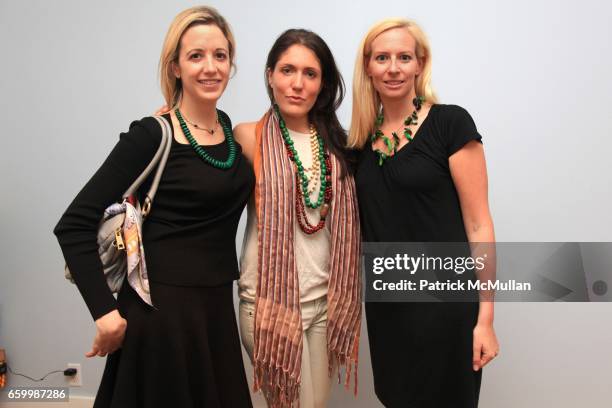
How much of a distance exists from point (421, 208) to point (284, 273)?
0.42m

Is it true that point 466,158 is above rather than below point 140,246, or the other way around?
above

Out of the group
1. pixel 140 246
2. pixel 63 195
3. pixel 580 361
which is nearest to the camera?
Answer: pixel 140 246

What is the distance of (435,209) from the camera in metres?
1.39

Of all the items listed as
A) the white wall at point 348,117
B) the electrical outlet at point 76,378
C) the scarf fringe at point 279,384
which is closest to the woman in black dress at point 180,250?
the scarf fringe at point 279,384

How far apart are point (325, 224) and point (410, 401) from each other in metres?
0.56

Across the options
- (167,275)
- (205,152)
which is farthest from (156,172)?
(167,275)

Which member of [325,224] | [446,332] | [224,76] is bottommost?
[446,332]

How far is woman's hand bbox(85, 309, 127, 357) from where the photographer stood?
121cm

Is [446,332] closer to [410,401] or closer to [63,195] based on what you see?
[410,401]

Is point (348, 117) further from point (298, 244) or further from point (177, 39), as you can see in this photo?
point (177, 39)

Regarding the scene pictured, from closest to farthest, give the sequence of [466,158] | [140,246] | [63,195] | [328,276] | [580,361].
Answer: [140,246]
[466,158]
[328,276]
[580,361]
[63,195]

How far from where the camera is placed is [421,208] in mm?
1396

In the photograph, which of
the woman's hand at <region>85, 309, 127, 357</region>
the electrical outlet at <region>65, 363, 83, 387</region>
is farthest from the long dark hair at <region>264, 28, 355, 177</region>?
the electrical outlet at <region>65, 363, 83, 387</region>

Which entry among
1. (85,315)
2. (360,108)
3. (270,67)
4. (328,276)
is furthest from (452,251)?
(85,315)
